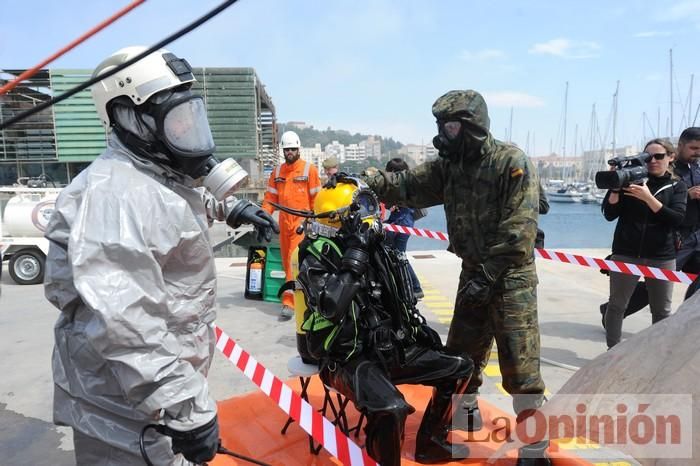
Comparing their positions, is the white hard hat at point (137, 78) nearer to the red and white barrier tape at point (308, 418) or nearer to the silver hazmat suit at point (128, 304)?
the silver hazmat suit at point (128, 304)

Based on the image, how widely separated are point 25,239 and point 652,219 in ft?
25.3

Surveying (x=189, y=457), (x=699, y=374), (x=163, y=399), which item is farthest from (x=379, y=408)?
(x=699, y=374)

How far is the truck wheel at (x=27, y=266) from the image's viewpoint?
6975 mm

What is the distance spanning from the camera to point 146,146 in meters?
1.55

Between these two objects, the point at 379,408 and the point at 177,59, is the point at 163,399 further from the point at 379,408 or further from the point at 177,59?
the point at 177,59

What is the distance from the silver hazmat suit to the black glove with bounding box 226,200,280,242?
0.53 meters

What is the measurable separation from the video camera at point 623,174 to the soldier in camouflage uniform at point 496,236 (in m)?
1.04

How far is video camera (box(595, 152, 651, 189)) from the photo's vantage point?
123 inches

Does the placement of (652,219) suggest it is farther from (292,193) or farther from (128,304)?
(128,304)

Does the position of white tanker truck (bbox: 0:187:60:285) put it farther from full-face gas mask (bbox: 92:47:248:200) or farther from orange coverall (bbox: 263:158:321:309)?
full-face gas mask (bbox: 92:47:248:200)

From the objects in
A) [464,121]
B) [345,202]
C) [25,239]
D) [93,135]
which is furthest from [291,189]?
[93,135]

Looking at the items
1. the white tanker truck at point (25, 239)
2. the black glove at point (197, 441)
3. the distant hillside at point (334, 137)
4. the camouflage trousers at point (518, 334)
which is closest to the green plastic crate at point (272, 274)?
the white tanker truck at point (25, 239)

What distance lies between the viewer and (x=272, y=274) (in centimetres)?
592

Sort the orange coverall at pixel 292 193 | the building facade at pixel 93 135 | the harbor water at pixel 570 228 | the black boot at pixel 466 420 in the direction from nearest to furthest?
the black boot at pixel 466 420, the orange coverall at pixel 292 193, the building facade at pixel 93 135, the harbor water at pixel 570 228
